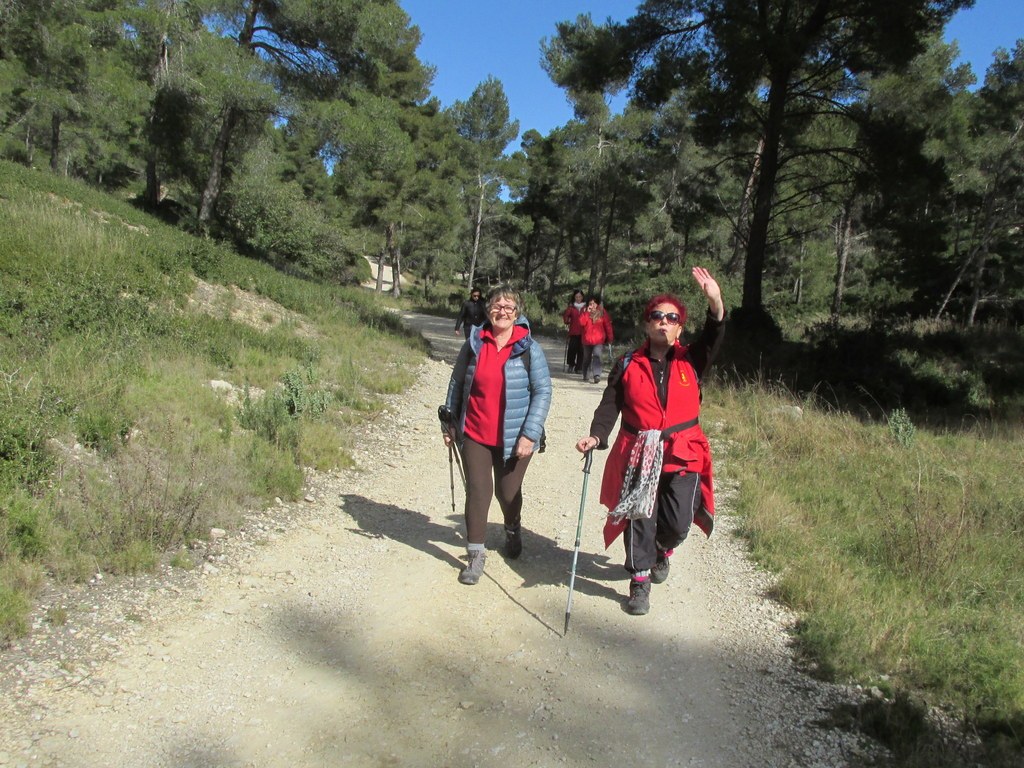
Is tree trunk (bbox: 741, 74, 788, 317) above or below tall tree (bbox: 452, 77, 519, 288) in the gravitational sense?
below

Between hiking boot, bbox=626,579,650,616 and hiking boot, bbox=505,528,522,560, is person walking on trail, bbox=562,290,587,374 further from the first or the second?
hiking boot, bbox=626,579,650,616

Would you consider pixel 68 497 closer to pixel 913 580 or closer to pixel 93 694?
pixel 93 694

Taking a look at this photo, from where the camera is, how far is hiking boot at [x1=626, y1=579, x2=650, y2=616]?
420 cm

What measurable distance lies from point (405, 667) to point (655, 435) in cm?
184

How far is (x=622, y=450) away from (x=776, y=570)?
1622 millimetres

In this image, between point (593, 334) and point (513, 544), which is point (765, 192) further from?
point (513, 544)

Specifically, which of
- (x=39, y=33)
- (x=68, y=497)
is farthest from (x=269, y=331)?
(x=39, y=33)

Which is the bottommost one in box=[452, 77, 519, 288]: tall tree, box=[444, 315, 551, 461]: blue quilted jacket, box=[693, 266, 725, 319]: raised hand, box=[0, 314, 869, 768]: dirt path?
box=[0, 314, 869, 768]: dirt path

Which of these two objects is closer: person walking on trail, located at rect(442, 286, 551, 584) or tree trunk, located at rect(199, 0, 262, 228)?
person walking on trail, located at rect(442, 286, 551, 584)

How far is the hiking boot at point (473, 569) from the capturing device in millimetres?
4461

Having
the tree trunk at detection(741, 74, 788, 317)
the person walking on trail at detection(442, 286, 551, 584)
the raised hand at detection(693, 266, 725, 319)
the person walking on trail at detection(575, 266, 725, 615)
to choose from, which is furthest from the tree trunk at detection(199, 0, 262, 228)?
the raised hand at detection(693, 266, 725, 319)

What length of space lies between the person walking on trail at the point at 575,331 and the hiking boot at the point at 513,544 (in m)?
8.79

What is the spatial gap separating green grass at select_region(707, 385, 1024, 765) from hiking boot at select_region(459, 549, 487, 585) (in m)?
1.94

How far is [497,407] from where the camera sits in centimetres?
445
